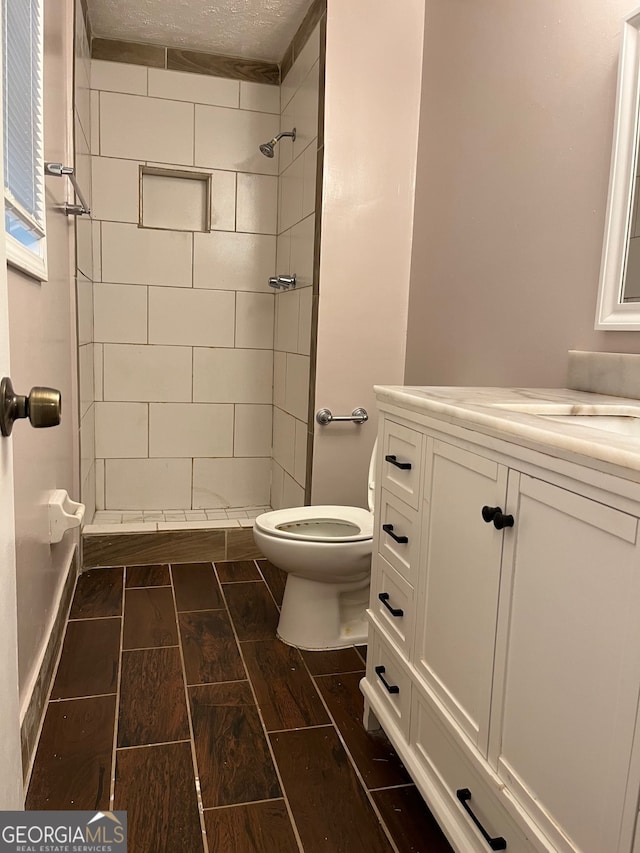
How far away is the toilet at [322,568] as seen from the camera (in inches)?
84.0

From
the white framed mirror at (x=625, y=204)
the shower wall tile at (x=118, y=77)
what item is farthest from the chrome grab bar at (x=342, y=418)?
the shower wall tile at (x=118, y=77)

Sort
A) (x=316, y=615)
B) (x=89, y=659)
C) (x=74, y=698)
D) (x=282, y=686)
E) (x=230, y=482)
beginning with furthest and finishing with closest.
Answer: (x=230, y=482)
(x=316, y=615)
(x=89, y=659)
(x=282, y=686)
(x=74, y=698)

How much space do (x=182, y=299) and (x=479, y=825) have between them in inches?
111

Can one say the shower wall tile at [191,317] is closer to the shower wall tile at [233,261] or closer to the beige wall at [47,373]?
the shower wall tile at [233,261]

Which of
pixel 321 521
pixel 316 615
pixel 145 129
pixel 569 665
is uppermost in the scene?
pixel 145 129

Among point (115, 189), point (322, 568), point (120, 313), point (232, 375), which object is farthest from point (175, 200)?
point (322, 568)

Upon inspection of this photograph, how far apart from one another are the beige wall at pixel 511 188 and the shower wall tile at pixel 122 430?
5.07 feet

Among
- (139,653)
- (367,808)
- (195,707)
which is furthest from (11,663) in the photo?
(139,653)

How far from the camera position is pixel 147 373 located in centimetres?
344

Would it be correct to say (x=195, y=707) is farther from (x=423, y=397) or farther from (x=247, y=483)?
(x=247, y=483)

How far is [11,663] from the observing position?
755mm

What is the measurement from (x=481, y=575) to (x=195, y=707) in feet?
3.62

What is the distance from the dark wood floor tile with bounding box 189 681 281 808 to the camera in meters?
1.56

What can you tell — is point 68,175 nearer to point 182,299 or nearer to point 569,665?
point 182,299
